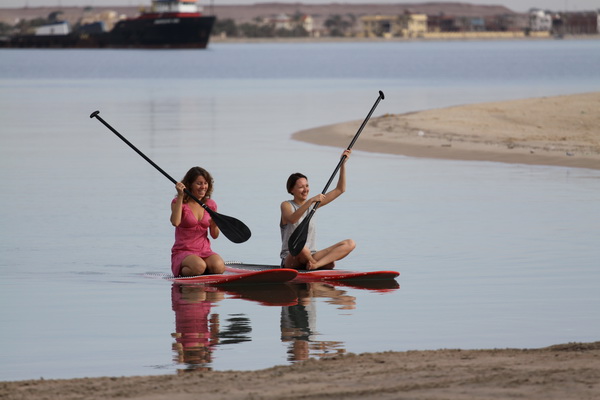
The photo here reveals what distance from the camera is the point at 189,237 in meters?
10.5

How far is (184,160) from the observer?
21.2m

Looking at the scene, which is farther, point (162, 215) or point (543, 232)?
point (162, 215)

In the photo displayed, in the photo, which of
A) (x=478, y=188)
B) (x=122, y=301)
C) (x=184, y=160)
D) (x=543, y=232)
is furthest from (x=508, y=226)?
(x=184, y=160)

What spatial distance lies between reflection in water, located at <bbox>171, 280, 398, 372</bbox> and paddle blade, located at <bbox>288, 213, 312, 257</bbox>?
319 mm

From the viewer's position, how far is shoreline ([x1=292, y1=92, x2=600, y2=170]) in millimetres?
22125

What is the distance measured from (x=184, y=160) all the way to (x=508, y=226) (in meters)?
8.69

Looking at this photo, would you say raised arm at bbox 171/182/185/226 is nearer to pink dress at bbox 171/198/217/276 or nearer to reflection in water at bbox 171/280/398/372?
pink dress at bbox 171/198/217/276

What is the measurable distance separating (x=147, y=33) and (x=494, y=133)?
132 m

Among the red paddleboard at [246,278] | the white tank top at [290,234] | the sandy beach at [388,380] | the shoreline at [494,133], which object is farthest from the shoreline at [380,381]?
the shoreline at [494,133]

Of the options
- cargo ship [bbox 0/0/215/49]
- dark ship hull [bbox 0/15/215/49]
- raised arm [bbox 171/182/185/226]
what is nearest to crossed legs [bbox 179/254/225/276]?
raised arm [bbox 171/182/185/226]

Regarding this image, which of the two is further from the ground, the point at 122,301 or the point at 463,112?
the point at 463,112

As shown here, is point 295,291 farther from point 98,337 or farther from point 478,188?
point 478,188

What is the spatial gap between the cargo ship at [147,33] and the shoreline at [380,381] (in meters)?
140

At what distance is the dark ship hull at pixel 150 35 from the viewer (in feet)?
491
